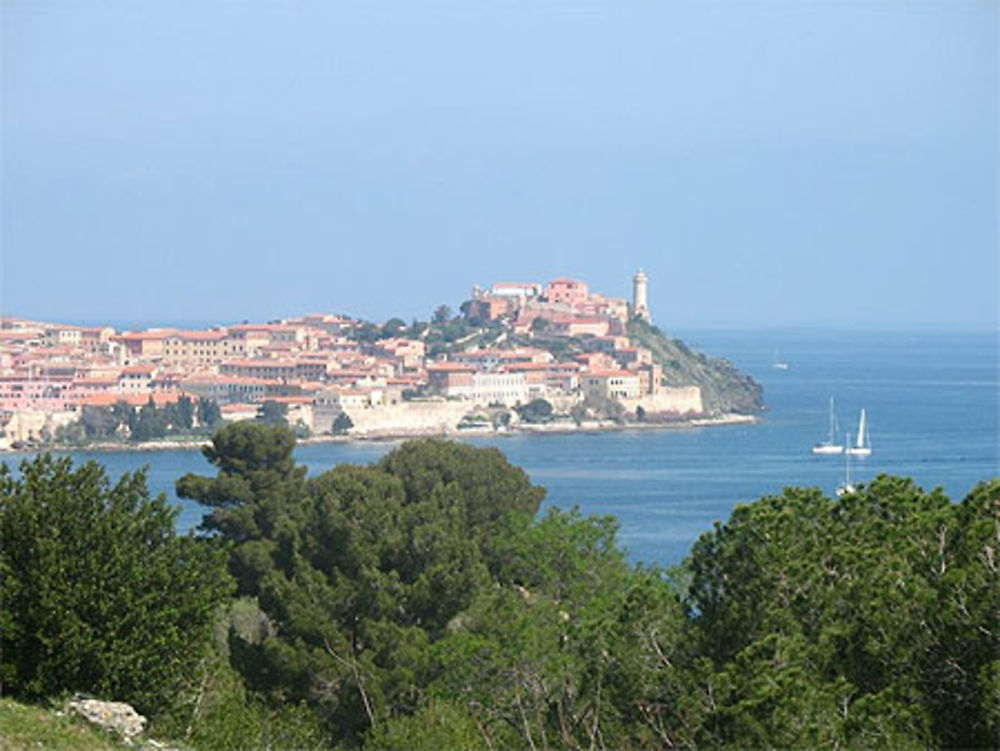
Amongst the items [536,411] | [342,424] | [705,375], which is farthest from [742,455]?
[705,375]

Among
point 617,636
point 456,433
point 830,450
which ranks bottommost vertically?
point 456,433

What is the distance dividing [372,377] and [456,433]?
8.00ft

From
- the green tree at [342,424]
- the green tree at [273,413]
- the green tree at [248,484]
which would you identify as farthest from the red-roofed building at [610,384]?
the green tree at [248,484]

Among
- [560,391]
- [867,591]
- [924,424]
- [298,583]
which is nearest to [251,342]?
[560,391]

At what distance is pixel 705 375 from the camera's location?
43.4m

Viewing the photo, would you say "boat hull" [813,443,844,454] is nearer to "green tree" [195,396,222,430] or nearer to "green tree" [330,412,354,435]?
"green tree" [330,412,354,435]

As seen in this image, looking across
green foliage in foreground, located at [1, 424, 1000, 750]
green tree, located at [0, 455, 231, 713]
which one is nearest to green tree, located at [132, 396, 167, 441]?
green foliage in foreground, located at [1, 424, 1000, 750]

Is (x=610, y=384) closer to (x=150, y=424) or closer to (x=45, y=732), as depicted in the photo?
(x=150, y=424)

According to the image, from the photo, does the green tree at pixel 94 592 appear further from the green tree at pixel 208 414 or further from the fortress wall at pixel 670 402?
the fortress wall at pixel 670 402

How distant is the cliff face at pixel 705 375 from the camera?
40906 millimetres

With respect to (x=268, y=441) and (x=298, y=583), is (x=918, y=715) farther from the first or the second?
(x=268, y=441)

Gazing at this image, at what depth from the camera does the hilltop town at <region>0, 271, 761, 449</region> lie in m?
34.5

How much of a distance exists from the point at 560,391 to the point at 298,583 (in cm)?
3312

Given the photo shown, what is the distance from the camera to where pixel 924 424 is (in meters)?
32.9
